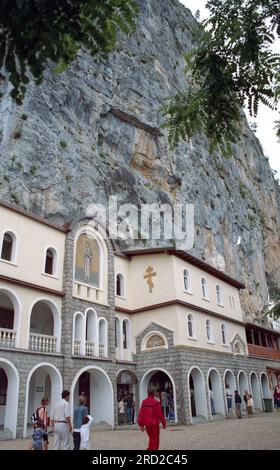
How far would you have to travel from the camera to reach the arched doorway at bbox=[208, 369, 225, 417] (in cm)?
2436

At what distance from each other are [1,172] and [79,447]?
1982 cm

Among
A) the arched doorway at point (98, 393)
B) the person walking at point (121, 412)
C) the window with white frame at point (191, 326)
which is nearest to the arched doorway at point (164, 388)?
the person walking at point (121, 412)

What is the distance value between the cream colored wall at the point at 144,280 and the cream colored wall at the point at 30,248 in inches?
221

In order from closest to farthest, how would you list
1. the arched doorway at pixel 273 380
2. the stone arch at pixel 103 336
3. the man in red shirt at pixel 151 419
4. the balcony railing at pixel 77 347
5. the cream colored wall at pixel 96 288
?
the man in red shirt at pixel 151 419
the balcony railing at pixel 77 347
the cream colored wall at pixel 96 288
the stone arch at pixel 103 336
the arched doorway at pixel 273 380

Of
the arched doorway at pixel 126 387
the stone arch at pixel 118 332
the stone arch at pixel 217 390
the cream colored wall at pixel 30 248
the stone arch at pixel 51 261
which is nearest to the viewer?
the cream colored wall at pixel 30 248

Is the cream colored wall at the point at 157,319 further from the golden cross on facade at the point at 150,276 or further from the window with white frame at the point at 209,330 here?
the window with white frame at the point at 209,330

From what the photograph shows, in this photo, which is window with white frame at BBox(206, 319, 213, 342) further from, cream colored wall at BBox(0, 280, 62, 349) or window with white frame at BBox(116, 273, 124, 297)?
cream colored wall at BBox(0, 280, 62, 349)

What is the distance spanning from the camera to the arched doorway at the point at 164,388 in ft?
71.8

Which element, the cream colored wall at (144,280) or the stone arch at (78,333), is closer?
the stone arch at (78,333)

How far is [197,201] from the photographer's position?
41281mm

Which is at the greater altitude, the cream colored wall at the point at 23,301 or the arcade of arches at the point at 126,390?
the cream colored wall at the point at 23,301

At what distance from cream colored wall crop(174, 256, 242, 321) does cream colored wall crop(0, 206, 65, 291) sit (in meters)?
7.68

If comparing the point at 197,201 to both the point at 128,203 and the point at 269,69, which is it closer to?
the point at 128,203

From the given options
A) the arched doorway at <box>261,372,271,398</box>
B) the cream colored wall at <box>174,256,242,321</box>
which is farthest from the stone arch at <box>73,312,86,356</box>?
the arched doorway at <box>261,372,271,398</box>
